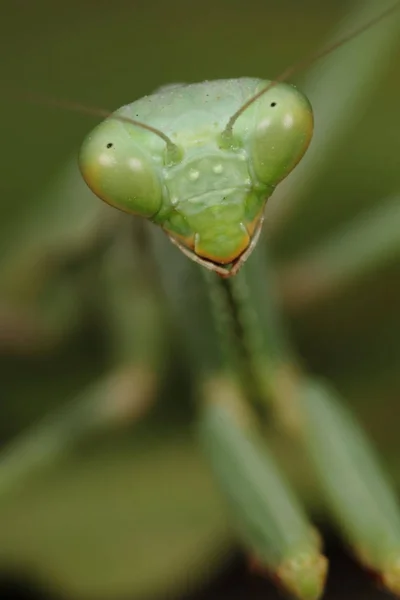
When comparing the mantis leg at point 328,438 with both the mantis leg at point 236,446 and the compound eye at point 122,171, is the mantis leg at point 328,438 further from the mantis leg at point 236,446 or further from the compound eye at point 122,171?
the compound eye at point 122,171

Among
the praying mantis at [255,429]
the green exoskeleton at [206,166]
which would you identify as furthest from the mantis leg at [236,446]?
the green exoskeleton at [206,166]

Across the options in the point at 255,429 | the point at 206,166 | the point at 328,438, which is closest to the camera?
the point at 206,166

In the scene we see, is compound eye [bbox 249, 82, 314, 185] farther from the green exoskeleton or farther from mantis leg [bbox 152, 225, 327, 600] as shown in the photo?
mantis leg [bbox 152, 225, 327, 600]

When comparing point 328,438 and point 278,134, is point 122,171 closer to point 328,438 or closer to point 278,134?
point 278,134

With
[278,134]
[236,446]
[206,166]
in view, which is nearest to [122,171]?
[206,166]

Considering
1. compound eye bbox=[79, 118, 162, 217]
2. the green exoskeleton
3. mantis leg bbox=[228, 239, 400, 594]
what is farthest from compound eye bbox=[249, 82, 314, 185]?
mantis leg bbox=[228, 239, 400, 594]

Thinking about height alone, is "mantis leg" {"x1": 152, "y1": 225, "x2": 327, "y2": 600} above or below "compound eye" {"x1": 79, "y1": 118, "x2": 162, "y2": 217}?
below

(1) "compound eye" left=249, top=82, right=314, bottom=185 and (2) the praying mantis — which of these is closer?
(1) "compound eye" left=249, top=82, right=314, bottom=185
